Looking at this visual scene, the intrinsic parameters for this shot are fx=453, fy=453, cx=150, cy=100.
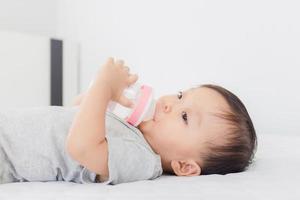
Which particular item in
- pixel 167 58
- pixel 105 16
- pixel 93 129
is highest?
pixel 105 16

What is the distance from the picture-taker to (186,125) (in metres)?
0.96

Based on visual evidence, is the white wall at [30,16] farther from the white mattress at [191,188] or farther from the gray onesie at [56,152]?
the white mattress at [191,188]

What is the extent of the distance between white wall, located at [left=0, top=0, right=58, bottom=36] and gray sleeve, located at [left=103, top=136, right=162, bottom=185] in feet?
5.53

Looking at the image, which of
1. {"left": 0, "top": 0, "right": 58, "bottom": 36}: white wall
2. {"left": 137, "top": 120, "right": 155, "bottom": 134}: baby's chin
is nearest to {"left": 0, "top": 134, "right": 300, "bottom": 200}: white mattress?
{"left": 137, "top": 120, "right": 155, "bottom": 134}: baby's chin

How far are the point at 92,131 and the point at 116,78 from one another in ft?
0.48

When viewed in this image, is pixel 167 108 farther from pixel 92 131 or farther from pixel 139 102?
pixel 92 131

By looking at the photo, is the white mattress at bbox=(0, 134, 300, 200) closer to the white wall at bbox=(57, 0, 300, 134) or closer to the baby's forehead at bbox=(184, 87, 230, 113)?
the baby's forehead at bbox=(184, 87, 230, 113)

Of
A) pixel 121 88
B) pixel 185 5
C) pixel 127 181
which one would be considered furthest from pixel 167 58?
pixel 127 181

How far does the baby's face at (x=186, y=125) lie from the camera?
3.10 ft

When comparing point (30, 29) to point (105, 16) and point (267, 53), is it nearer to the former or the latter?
point (105, 16)

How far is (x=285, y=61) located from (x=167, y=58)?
50 centimetres

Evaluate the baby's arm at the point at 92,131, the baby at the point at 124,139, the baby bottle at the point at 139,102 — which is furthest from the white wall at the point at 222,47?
the baby's arm at the point at 92,131

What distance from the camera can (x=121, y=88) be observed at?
37.0 inches

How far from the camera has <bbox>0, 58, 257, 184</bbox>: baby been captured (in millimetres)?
852
